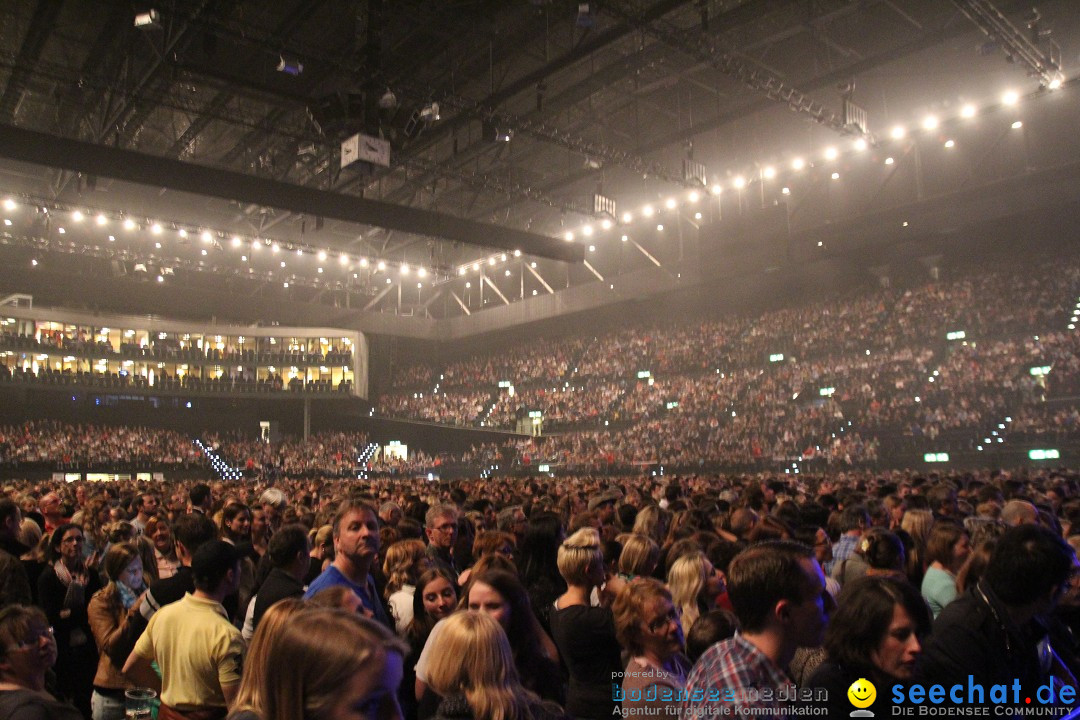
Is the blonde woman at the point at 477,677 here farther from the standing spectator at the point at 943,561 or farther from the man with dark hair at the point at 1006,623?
the standing spectator at the point at 943,561

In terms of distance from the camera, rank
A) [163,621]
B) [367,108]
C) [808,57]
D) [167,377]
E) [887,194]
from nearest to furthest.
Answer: [163,621] < [367,108] < [808,57] < [887,194] < [167,377]

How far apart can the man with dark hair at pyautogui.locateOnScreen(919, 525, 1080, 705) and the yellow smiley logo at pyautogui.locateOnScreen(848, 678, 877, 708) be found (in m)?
0.20

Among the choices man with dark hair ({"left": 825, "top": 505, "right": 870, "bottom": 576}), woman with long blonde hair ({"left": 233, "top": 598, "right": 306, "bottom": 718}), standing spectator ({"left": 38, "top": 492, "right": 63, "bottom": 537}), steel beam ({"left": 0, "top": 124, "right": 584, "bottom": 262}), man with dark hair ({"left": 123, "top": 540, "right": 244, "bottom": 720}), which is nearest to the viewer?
woman with long blonde hair ({"left": 233, "top": 598, "right": 306, "bottom": 718})

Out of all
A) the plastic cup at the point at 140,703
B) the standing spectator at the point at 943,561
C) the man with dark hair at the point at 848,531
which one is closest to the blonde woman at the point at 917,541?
the standing spectator at the point at 943,561

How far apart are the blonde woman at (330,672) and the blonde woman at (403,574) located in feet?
8.60

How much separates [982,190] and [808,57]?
289 inches

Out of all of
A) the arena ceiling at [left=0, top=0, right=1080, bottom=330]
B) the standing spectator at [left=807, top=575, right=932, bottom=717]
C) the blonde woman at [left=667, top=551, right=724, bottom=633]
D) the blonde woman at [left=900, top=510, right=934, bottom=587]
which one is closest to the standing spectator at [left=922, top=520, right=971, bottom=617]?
the blonde woman at [left=900, top=510, right=934, bottom=587]

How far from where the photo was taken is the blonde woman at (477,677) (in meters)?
2.22

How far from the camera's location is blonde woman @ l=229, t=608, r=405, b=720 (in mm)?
1500

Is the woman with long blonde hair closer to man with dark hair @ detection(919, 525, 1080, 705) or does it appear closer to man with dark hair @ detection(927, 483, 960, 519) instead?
man with dark hair @ detection(919, 525, 1080, 705)

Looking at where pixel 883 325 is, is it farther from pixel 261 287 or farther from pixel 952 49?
pixel 261 287

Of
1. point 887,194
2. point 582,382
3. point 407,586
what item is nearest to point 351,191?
point 582,382

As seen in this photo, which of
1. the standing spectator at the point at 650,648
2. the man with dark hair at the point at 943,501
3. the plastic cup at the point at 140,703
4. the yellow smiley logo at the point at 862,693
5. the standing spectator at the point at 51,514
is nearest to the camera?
the yellow smiley logo at the point at 862,693

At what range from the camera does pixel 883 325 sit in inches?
1024
